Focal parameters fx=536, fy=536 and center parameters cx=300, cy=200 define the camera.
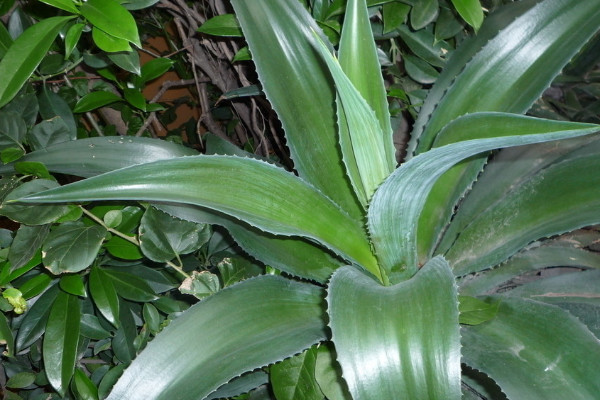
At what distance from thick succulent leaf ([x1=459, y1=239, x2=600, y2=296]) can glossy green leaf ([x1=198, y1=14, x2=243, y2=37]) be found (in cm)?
40

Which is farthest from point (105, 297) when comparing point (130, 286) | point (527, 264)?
point (527, 264)

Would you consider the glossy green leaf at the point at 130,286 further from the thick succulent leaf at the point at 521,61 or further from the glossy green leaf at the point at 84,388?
the thick succulent leaf at the point at 521,61

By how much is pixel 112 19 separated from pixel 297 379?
0.41 metres

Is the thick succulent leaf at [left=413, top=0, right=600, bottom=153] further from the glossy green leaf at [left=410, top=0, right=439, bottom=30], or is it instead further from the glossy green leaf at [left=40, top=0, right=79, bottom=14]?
the glossy green leaf at [left=40, top=0, right=79, bottom=14]

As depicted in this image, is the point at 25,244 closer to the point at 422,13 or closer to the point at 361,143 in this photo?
the point at 361,143

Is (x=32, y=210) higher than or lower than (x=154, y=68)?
lower

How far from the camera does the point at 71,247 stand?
60cm

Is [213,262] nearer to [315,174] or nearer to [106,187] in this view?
[315,174]

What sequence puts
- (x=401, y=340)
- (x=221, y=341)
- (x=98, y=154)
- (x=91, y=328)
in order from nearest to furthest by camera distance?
(x=401, y=340) → (x=221, y=341) → (x=98, y=154) → (x=91, y=328)

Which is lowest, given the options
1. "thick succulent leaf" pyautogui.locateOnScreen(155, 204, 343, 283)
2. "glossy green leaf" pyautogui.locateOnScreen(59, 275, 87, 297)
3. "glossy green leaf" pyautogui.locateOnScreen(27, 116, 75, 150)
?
"glossy green leaf" pyautogui.locateOnScreen(59, 275, 87, 297)

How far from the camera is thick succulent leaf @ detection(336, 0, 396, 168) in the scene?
52 centimetres

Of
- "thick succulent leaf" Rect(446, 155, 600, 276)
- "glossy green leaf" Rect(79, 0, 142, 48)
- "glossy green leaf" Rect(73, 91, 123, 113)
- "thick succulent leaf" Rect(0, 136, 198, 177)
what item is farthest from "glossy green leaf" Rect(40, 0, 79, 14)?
"thick succulent leaf" Rect(446, 155, 600, 276)

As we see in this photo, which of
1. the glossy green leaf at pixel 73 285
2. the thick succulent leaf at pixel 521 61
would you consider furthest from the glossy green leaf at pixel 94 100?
the thick succulent leaf at pixel 521 61

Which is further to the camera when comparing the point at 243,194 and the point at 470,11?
the point at 470,11
